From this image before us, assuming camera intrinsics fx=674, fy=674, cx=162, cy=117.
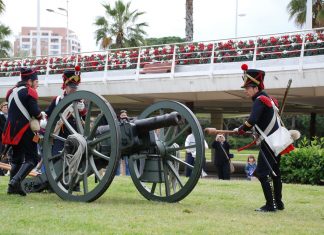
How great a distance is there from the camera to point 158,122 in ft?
27.7

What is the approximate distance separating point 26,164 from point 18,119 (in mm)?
647

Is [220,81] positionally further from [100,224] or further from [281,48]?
[100,224]

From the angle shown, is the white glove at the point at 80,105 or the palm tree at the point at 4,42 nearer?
the white glove at the point at 80,105

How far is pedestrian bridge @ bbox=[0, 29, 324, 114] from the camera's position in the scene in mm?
21203

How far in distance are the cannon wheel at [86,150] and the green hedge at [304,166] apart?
778 centimetres

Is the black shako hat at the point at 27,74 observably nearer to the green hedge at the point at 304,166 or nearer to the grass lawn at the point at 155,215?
the grass lawn at the point at 155,215

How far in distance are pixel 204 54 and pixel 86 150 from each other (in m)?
15.9

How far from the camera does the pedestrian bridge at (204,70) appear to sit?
2120cm

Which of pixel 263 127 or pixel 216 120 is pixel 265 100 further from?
pixel 216 120

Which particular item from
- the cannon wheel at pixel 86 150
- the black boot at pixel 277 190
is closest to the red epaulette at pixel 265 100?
the black boot at pixel 277 190

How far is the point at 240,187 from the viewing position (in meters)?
12.3

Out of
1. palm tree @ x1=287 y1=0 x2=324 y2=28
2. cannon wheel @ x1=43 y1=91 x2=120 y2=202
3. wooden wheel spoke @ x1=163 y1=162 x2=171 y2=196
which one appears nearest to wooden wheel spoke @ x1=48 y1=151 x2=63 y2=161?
cannon wheel @ x1=43 y1=91 x2=120 y2=202

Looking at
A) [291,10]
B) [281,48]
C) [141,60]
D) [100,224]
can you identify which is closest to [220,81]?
[281,48]

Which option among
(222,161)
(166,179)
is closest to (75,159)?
(166,179)
